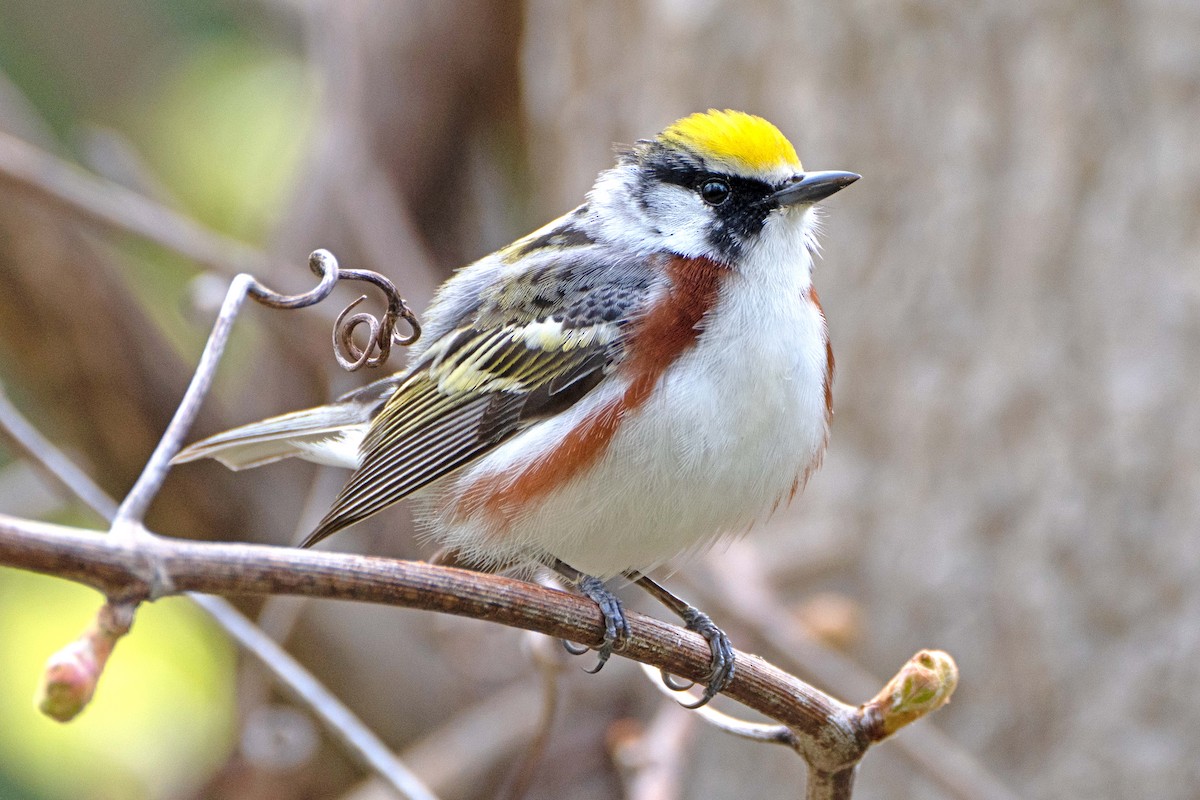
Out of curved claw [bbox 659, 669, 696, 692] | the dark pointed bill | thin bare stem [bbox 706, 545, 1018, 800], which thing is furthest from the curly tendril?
thin bare stem [bbox 706, 545, 1018, 800]

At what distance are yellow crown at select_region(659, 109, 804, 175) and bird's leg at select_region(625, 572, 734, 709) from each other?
2.67ft

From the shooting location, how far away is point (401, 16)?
5.32 meters

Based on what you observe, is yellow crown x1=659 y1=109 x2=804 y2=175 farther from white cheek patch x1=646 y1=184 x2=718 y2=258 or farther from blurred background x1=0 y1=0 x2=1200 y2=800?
blurred background x1=0 y1=0 x2=1200 y2=800

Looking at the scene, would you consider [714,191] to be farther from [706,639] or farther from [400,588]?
[400,588]

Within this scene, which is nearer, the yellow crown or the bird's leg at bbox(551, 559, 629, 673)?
the bird's leg at bbox(551, 559, 629, 673)

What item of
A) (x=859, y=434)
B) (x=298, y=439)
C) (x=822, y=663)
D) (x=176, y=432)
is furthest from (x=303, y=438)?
(x=859, y=434)

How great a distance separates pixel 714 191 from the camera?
7.86 ft

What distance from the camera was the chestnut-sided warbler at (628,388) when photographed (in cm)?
207

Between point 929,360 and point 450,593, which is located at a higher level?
point 929,360

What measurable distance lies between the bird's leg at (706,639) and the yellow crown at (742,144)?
81cm

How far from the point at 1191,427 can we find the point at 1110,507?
1.02ft

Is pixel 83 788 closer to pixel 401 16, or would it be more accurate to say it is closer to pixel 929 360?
pixel 929 360

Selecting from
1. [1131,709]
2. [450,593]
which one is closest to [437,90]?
[1131,709]

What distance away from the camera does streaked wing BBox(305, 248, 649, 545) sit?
7.12 feet
